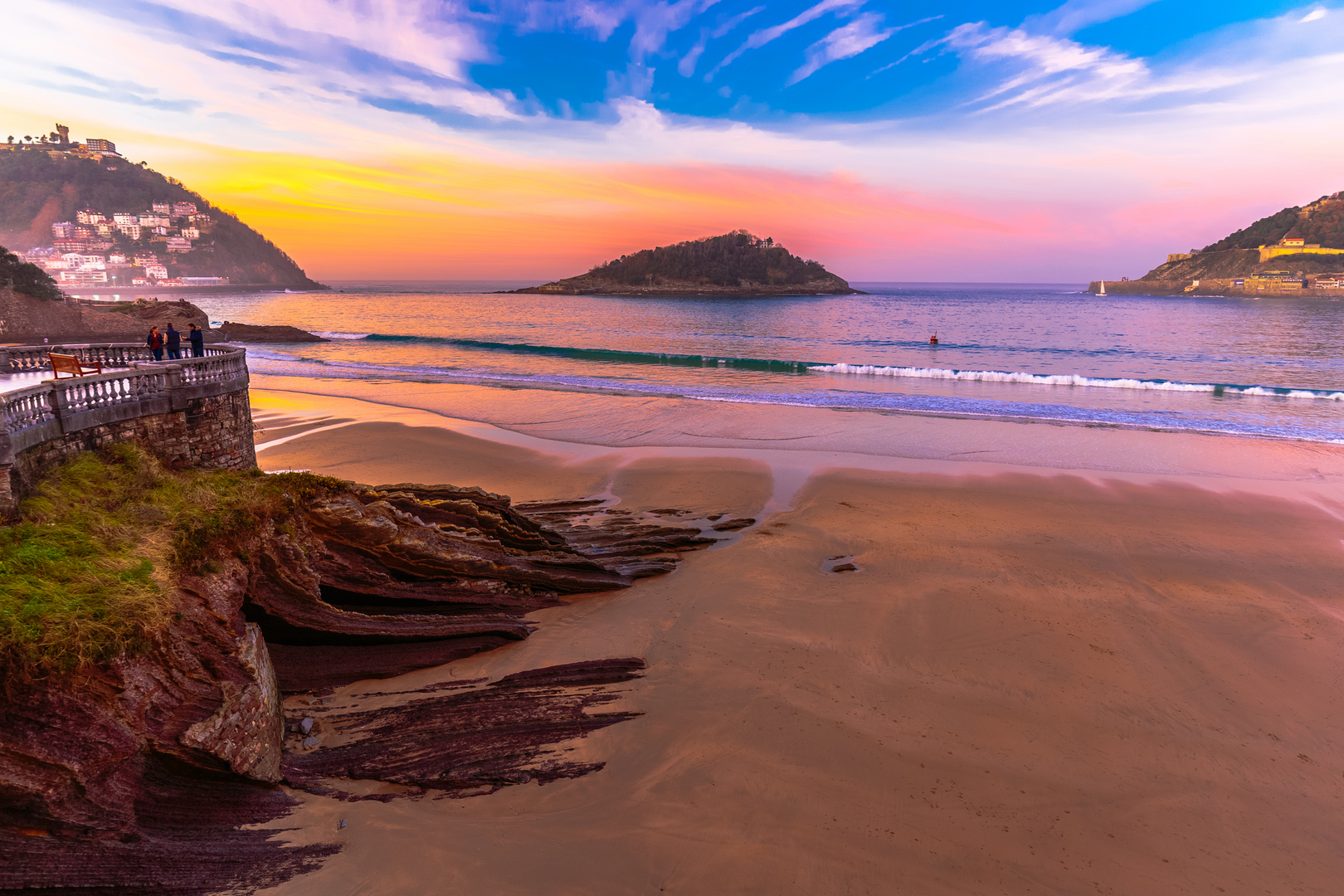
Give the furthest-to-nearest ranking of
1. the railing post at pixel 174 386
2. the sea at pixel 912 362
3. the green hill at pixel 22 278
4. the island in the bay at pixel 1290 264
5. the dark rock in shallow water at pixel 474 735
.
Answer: the island in the bay at pixel 1290 264 → the green hill at pixel 22 278 → the sea at pixel 912 362 → the railing post at pixel 174 386 → the dark rock in shallow water at pixel 474 735

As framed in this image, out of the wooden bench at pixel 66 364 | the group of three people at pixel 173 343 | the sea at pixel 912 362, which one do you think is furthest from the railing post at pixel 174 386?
the sea at pixel 912 362

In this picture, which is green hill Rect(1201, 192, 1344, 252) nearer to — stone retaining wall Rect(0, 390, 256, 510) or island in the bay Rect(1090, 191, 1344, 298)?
island in the bay Rect(1090, 191, 1344, 298)

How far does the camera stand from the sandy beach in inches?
253

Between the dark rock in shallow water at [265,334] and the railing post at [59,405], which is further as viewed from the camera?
the dark rock in shallow water at [265,334]

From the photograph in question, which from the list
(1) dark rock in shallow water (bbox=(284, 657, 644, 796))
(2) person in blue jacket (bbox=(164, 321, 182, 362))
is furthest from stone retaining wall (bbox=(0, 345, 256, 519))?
(1) dark rock in shallow water (bbox=(284, 657, 644, 796))

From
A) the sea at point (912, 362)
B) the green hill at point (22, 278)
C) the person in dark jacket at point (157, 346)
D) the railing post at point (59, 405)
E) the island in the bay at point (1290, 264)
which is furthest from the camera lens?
the island in the bay at point (1290, 264)

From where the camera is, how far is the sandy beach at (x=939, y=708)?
6.43 metres

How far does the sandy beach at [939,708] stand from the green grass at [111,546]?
2.73 metres

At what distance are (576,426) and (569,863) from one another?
75.6ft

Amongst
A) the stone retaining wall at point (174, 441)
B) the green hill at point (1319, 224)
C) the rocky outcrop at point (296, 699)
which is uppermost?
the green hill at point (1319, 224)

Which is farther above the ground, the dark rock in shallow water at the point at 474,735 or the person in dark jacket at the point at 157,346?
the person in dark jacket at the point at 157,346

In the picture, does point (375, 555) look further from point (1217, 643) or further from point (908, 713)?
point (1217, 643)

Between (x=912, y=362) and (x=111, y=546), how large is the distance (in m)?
53.8

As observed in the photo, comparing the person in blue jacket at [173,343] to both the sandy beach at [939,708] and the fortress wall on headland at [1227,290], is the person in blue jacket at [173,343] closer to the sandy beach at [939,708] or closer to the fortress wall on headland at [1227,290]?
the sandy beach at [939,708]
